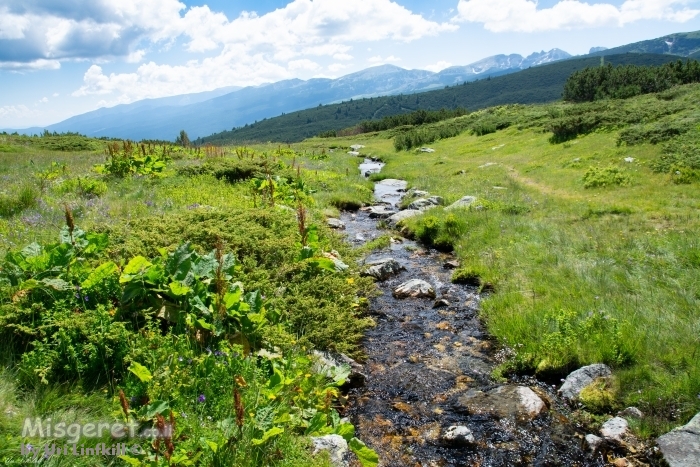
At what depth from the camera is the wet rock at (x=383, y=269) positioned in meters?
10.1

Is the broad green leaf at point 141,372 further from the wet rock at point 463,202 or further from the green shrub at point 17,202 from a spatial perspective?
the wet rock at point 463,202

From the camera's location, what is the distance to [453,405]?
18.6ft

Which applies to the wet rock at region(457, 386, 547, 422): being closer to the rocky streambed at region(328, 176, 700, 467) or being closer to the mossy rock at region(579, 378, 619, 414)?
the rocky streambed at region(328, 176, 700, 467)

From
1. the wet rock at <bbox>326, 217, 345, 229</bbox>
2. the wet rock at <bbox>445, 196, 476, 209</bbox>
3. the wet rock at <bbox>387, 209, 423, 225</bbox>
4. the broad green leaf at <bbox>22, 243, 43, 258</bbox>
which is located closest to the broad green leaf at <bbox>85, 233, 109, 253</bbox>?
the broad green leaf at <bbox>22, 243, 43, 258</bbox>

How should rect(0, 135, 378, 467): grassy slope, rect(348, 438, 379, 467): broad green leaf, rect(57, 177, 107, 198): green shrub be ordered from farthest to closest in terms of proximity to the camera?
rect(57, 177, 107, 198): green shrub
rect(348, 438, 379, 467): broad green leaf
rect(0, 135, 378, 467): grassy slope

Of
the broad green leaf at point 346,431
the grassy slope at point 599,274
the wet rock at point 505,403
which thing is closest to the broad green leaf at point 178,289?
the broad green leaf at point 346,431

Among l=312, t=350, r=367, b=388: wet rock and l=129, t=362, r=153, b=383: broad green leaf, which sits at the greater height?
l=129, t=362, r=153, b=383: broad green leaf

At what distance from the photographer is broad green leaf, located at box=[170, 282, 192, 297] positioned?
17.0ft

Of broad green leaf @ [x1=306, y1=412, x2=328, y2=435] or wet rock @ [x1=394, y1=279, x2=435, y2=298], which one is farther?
wet rock @ [x1=394, y1=279, x2=435, y2=298]

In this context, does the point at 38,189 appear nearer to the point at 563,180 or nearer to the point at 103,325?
the point at 103,325

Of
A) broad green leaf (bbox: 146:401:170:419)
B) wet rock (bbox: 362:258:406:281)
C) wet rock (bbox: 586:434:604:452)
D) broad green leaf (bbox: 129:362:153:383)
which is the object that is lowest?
wet rock (bbox: 586:434:604:452)

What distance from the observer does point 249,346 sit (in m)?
5.54

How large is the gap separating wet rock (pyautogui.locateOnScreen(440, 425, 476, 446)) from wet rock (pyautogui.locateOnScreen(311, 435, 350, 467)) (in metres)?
1.34

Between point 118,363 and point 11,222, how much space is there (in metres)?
6.52
